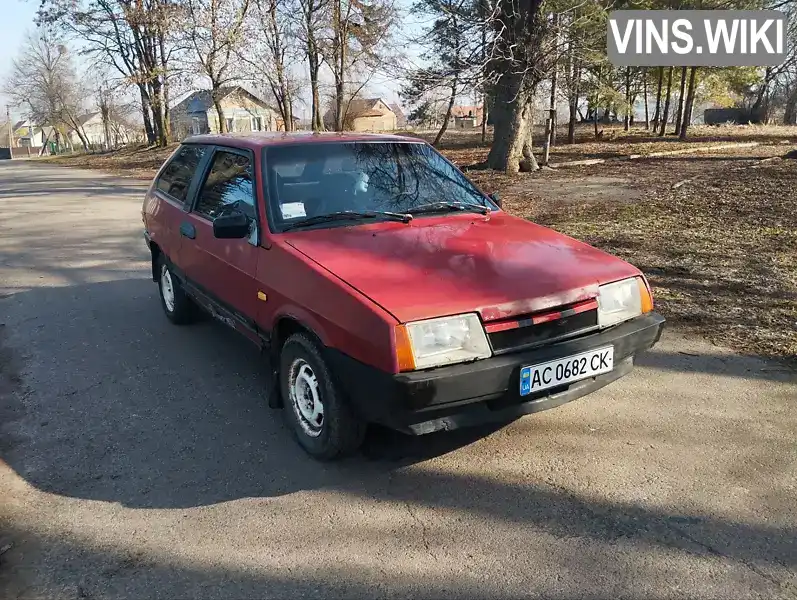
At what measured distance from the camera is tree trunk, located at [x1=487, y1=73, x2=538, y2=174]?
1592 centimetres

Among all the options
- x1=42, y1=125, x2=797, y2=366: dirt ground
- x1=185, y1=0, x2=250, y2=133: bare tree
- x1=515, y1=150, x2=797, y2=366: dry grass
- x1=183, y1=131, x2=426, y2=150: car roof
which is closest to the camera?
x1=183, y1=131, x2=426, y2=150: car roof

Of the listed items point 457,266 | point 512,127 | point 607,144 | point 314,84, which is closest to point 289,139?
point 457,266

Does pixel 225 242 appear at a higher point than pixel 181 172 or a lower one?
lower

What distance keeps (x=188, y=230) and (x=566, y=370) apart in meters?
3.06

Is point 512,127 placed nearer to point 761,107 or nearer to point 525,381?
point 525,381

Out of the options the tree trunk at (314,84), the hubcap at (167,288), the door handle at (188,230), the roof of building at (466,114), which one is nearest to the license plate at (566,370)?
the door handle at (188,230)

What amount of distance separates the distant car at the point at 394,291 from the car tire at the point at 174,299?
861mm

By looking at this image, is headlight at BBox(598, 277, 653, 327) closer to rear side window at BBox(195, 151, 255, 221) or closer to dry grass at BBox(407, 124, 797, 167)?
rear side window at BBox(195, 151, 255, 221)

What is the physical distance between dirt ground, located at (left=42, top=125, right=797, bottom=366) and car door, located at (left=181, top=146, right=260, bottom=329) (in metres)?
3.53

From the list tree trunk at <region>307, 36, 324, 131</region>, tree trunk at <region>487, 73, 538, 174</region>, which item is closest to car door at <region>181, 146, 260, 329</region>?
tree trunk at <region>487, 73, 538, 174</region>

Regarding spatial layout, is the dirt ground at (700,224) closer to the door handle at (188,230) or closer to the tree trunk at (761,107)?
the door handle at (188,230)

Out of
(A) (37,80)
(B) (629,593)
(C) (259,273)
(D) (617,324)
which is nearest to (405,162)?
(C) (259,273)

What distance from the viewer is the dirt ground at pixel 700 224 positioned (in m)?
5.37

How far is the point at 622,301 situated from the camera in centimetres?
341
